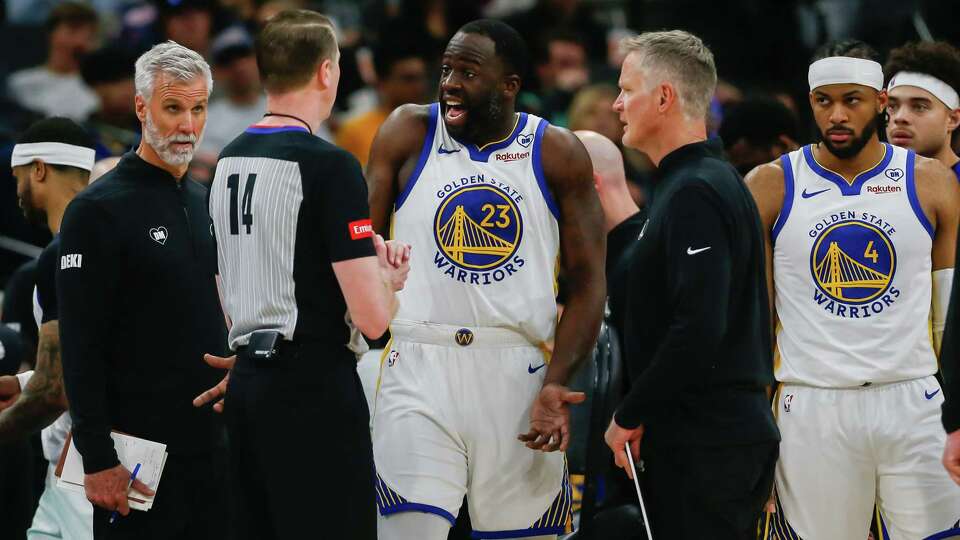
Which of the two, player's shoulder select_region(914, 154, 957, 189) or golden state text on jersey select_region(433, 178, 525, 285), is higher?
player's shoulder select_region(914, 154, 957, 189)

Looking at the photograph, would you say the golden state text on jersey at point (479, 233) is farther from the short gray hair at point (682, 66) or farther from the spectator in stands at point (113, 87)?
the spectator in stands at point (113, 87)

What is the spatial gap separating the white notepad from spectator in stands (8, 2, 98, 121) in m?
6.88

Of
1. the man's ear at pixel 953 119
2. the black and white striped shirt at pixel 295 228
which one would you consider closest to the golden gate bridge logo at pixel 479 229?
the black and white striped shirt at pixel 295 228

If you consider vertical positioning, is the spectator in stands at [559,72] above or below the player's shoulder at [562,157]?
above

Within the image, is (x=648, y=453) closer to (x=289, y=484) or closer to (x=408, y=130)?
(x=289, y=484)

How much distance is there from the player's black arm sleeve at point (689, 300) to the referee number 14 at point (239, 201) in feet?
4.91

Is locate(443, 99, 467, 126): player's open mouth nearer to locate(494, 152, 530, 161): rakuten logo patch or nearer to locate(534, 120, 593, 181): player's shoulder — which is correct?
locate(494, 152, 530, 161): rakuten logo patch

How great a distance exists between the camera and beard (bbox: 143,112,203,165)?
522 centimetres

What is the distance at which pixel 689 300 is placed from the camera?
15.7ft

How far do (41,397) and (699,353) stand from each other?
279 centimetres

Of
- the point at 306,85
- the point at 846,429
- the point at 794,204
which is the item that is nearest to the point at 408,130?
the point at 306,85

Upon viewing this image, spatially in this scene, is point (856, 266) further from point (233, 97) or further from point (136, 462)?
point (233, 97)

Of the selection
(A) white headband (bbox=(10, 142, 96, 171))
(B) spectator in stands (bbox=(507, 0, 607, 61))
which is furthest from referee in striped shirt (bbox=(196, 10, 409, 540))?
(B) spectator in stands (bbox=(507, 0, 607, 61))

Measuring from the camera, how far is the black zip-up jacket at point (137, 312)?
5.00m
